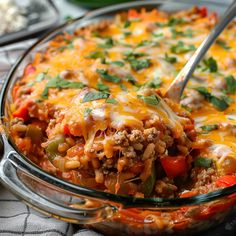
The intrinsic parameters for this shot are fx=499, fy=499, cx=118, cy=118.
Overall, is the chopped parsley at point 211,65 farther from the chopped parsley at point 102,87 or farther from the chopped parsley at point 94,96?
the chopped parsley at point 94,96

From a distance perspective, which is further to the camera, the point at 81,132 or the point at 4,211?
the point at 4,211

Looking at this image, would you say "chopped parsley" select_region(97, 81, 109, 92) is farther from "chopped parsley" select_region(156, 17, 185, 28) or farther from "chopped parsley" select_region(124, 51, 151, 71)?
"chopped parsley" select_region(156, 17, 185, 28)

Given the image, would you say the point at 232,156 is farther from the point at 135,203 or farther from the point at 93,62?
the point at 93,62

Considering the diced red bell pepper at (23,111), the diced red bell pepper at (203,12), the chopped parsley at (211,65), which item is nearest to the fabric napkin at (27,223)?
the diced red bell pepper at (23,111)

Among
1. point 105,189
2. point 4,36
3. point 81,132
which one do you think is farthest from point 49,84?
point 4,36

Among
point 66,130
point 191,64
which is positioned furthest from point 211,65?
point 66,130
